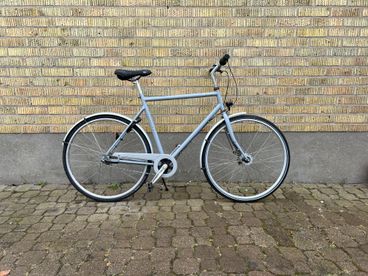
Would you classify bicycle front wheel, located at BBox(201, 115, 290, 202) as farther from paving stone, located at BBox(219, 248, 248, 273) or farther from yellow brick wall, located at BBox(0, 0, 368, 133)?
paving stone, located at BBox(219, 248, 248, 273)

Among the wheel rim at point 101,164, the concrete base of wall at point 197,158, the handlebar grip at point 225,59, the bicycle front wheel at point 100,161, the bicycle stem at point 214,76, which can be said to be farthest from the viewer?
the concrete base of wall at point 197,158

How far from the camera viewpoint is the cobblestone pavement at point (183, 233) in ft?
8.52

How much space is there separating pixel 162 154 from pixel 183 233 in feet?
2.96

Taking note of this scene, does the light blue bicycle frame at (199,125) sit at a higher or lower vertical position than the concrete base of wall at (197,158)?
higher

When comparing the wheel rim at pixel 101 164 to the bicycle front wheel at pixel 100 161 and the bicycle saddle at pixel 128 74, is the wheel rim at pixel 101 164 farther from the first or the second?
the bicycle saddle at pixel 128 74

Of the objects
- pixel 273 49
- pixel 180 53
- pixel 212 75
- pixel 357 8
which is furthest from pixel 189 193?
pixel 357 8

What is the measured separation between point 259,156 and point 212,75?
3.82ft

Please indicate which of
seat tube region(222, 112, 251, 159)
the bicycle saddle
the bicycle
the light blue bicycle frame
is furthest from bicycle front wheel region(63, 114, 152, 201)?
seat tube region(222, 112, 251, 159)

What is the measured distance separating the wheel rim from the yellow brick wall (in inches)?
A: 8.9

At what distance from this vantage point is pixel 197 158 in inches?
161

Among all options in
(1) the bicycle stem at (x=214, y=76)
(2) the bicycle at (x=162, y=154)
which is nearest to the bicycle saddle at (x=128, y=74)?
(2) the bicycle at (x=162, y=154)

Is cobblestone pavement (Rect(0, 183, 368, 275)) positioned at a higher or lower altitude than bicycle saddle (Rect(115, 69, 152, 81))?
lower

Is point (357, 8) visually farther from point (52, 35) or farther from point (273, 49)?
point (52, 35)

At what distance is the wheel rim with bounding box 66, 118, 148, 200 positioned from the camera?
152 inches
